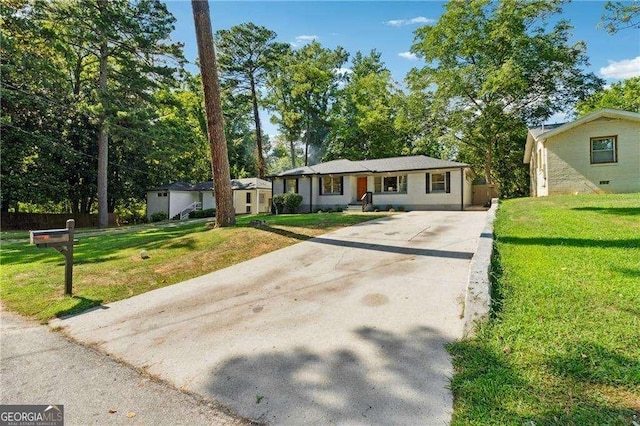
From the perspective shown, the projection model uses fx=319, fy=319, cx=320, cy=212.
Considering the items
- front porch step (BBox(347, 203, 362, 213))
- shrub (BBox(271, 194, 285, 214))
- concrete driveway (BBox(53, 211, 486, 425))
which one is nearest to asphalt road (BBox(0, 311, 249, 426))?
concrete driveway (BBox(53, 211, 486, 425))

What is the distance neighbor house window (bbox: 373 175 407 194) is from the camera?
66.4 feet

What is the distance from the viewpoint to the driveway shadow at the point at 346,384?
2221 millimetres

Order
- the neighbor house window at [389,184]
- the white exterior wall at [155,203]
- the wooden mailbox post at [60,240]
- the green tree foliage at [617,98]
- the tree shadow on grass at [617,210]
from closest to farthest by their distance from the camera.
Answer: the wooden mailbox post at [60,240] < the tree shadow on grass at [617,210] < the neighbor house window at [389,184] < the green tree foliage at [617,98] < the white exterior wall at [155,203]

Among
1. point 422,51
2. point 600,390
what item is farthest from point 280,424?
point 422,51

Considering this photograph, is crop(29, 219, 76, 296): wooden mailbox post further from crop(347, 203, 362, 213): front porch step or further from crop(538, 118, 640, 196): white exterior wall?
crop(538, 118, 640, 196): white exterior wall

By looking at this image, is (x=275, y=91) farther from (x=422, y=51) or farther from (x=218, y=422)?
(x=218, y=422)

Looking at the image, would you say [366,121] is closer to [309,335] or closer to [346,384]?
[309,335]

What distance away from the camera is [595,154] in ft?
49.8

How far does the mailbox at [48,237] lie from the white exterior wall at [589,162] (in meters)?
19.1

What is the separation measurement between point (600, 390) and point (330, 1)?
498 inches

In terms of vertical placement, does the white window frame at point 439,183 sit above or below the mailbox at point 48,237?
above

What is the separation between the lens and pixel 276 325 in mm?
3715

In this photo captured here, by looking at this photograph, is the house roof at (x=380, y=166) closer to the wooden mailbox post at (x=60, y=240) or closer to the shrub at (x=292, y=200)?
the shrub at (x=292, y=200)

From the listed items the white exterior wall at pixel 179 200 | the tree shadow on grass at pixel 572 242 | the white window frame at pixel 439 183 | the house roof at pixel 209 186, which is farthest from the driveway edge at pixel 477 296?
the white exterior wall at pixel 179 200
